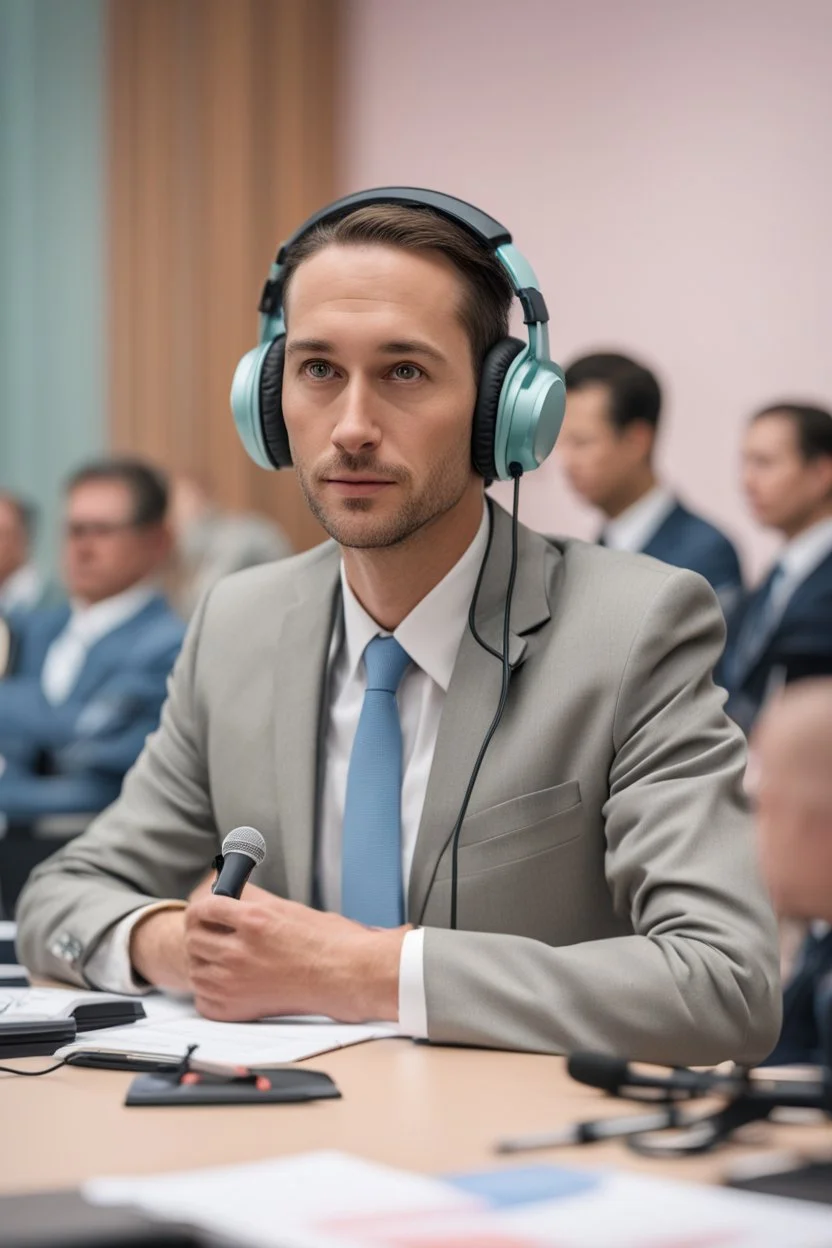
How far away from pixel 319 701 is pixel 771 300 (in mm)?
4384

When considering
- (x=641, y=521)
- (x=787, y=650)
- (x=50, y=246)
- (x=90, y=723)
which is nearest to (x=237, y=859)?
(x=90, y=723)

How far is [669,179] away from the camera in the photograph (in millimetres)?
5871

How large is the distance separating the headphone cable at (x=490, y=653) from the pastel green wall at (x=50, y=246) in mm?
5738

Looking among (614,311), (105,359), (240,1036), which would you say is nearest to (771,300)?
(614,311)

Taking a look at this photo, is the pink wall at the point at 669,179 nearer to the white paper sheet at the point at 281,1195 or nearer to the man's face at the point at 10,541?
the man's face at the point at 10,541

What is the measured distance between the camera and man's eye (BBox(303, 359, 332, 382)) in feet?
4.84

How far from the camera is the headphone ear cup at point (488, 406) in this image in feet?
4.86

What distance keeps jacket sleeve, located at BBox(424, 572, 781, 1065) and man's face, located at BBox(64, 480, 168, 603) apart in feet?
9.12

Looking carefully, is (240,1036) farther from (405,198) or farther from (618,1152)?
(405,198)

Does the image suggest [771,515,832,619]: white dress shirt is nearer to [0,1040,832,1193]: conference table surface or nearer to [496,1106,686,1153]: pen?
[0,1040,832,1193]: conference table surface

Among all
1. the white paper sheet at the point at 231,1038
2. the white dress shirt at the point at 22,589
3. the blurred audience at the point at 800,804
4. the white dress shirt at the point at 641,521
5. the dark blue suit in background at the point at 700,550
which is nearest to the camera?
the blurred audience at the point at 800,804

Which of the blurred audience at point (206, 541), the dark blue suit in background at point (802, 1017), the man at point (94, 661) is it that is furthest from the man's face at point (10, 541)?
the dark blue suit in background at point (802, 1017)

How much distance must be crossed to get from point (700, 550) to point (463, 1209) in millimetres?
3260

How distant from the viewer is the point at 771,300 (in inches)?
218
